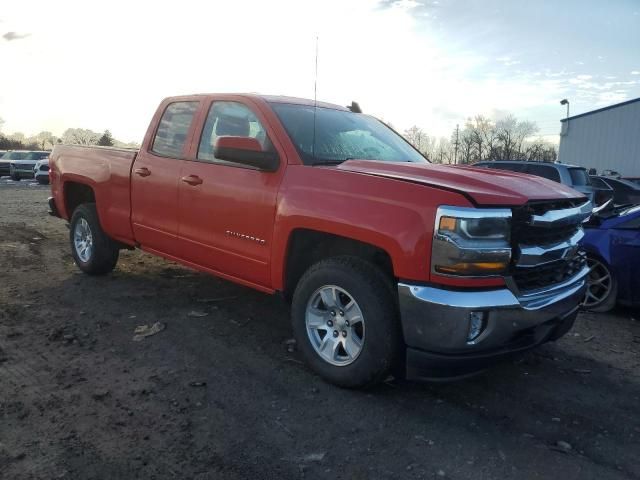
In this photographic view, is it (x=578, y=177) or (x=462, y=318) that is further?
(x=578, y=177)

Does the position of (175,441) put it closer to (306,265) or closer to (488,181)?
(306,265)

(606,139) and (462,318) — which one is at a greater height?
(606,139)

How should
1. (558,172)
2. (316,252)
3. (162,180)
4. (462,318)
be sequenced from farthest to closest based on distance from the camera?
(558,172)
(162,180)
(316,252)
(462,318)

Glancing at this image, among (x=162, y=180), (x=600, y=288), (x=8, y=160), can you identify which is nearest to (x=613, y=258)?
(x=600, y=288)

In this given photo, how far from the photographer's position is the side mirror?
3715mm

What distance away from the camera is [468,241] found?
2.92 m

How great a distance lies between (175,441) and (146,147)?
321cm

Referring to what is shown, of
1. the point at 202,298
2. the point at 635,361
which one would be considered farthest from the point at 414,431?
the point at 202,298

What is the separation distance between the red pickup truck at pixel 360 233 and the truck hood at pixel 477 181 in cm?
2

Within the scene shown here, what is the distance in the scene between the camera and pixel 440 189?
3039 mm

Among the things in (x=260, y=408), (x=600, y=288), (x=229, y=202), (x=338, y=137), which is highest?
(x=338, y=137)

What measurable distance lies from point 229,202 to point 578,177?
379 inches

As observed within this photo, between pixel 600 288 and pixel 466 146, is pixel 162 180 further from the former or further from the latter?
pixel 466 146

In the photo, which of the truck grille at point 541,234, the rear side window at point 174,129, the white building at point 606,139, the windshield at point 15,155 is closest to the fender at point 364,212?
the truck grille at point 541,234
